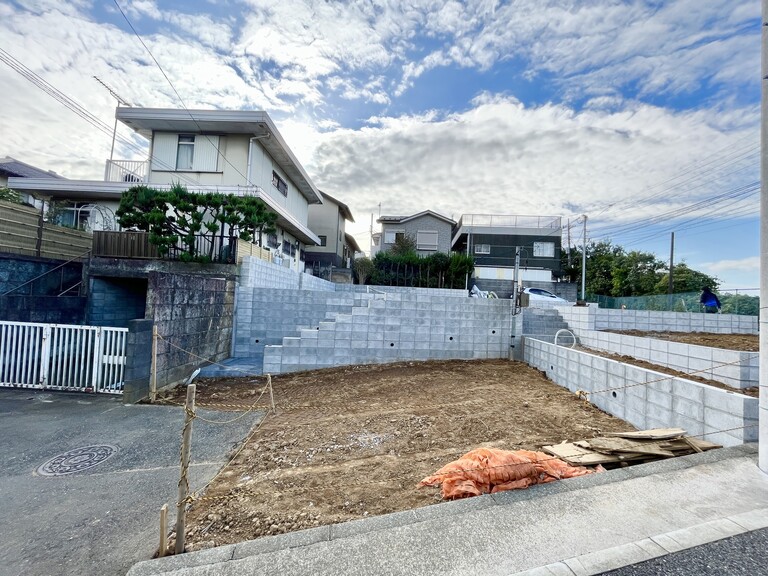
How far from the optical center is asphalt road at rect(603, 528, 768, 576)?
1637 millimetres

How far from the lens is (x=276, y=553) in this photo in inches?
71.5

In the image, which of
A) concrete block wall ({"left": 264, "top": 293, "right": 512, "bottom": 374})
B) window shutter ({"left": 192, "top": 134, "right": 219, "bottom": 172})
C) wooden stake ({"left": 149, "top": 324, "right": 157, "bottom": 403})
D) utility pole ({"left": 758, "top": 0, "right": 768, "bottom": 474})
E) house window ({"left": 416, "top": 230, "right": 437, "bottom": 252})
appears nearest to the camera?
utility pole ({"left": 758, "top": 0, "right": 768, "bottom": 474})

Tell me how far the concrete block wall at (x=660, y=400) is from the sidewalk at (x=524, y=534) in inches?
25.5

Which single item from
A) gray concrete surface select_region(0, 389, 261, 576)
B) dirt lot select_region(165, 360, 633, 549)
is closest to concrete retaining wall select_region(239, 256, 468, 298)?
dirt lot select_region(165, 360, 633, 549)

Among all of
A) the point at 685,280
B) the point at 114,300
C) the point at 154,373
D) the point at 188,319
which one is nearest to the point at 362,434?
the point at 154,373

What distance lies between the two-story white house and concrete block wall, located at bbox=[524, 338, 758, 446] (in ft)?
31.5

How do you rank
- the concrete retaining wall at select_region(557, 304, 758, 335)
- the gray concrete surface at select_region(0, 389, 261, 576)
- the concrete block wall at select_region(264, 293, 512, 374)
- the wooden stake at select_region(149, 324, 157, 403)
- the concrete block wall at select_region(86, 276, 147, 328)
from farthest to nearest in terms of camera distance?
the concrete retaining wall at select_region(557, 304, 758, 335)
the concrete block wall at select_region(86, 276, 147, 328)
the concrete block wall at select_region(264, 293, 512, 374)
the wooden stake at select_region(149, 324, 157, 403)
the gray concrete surface at select_region(0, 389, 261, 576)

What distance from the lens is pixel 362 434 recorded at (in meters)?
3.87

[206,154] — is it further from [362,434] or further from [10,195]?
[362,434]

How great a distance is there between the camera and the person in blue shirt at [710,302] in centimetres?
974

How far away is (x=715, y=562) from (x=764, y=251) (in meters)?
2.22

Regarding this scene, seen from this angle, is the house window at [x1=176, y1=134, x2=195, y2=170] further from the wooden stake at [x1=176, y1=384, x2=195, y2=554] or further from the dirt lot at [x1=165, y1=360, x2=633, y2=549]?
the wooden stake at [x1=176, y1=384, x2=195, y2=554]

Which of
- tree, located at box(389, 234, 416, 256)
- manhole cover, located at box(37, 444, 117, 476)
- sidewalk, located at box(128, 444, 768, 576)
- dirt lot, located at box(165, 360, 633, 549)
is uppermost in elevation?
tree, located at box(389, 234, 416, 256)

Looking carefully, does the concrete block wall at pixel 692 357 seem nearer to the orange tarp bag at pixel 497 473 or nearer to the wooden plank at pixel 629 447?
the wooden plank at pixel 629 447
